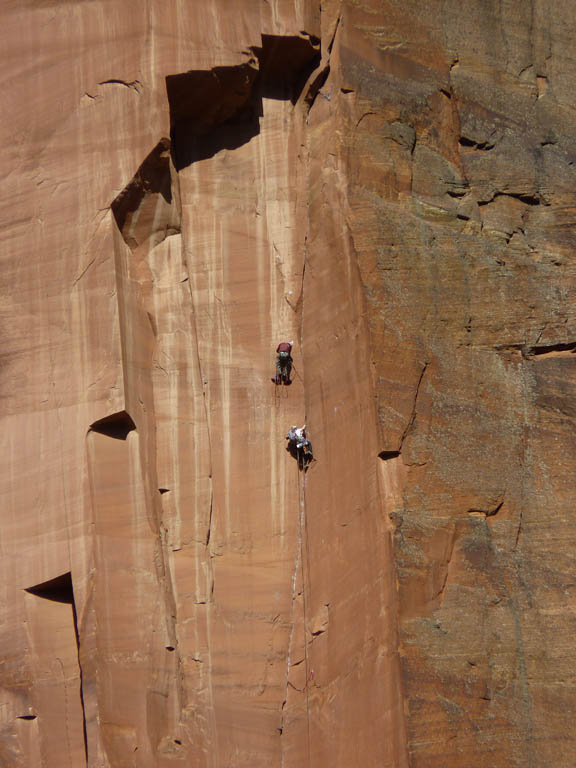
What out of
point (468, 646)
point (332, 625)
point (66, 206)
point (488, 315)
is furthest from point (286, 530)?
point (66, 206)

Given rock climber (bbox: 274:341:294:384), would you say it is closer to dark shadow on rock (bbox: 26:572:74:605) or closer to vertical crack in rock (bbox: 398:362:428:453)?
vertical crack in rock (bbox: 398:362:428:453)

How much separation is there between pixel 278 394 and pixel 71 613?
3.16 metres

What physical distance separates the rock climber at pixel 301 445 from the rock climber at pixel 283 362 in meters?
0.57

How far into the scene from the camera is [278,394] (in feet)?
43.5

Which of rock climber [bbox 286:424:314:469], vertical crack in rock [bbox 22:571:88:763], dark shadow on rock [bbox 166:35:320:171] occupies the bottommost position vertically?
vertical crack in rock [bbox 22:571:88:763]

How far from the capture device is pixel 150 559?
487 inches

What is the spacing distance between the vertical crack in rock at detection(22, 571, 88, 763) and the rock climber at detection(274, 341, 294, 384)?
9.93 feet

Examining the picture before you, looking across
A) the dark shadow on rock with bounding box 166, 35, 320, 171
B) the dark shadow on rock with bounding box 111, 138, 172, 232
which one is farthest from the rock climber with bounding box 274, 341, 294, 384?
the dark shadow on rock with bounding box 166, 35, 320, 171

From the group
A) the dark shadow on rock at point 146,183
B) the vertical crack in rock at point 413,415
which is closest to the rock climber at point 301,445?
the vertical crack in rock at point 413,415

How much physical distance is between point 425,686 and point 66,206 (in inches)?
242

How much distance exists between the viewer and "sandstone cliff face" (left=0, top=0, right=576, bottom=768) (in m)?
12.0

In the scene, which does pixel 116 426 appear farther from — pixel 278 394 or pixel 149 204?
pixel 149 204

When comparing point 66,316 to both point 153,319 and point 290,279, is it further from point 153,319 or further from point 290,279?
point 290,279

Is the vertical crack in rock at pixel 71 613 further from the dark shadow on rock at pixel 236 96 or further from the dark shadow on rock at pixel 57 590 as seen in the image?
the dark shadow on rock at pixel 236 96
